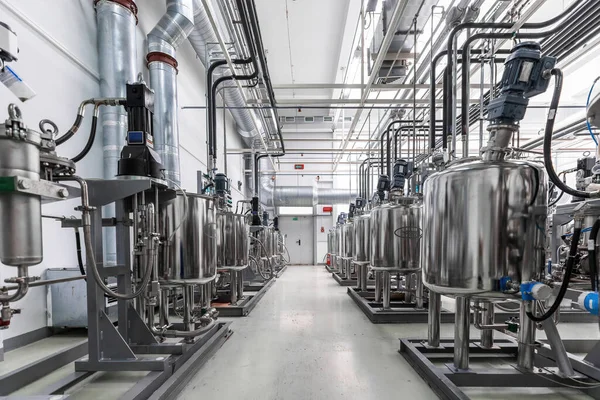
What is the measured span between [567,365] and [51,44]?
12.1 feet

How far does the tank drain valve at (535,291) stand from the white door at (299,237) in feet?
27.2

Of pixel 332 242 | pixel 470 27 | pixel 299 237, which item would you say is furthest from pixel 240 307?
pixel 299 237

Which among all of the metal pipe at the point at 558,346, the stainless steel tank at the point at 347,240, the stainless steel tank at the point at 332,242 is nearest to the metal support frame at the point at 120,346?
the metal pipe at the point at 558,346

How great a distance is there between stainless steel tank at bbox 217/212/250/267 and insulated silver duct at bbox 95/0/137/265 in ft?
2.98

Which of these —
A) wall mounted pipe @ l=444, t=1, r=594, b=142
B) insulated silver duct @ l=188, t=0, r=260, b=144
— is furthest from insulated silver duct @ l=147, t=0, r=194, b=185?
wall mounted pipe @ l=444, t=1, r=594, b=142

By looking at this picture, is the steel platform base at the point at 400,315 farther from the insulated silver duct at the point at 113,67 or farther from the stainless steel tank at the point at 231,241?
the insulated silver duct at the point at 113,67

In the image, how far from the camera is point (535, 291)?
1.09 metres

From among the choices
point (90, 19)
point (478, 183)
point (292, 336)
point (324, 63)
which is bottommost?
point (292, 336)

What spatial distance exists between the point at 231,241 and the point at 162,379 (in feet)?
5.50

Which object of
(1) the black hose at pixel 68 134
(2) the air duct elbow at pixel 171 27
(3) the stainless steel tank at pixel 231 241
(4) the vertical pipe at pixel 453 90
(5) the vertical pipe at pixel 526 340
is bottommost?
(5) the vertical pipe at pixel 526 340

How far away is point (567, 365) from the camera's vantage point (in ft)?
4.46

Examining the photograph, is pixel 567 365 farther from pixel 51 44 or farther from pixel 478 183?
pixel 51 44

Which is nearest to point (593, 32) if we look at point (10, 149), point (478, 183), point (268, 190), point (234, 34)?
point (478, 183)

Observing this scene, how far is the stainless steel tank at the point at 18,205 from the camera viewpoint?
32.7 inches
